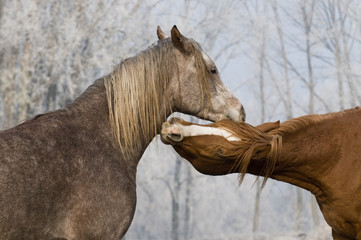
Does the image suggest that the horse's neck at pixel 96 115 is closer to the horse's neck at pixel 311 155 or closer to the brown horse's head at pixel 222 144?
the brown horse's head at pixel 222 144

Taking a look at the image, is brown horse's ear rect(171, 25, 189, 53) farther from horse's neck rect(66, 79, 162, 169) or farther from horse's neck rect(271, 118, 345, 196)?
horse's neck rect(271, 118, 345, 196)

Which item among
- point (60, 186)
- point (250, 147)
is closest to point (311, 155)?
point (250, 147)

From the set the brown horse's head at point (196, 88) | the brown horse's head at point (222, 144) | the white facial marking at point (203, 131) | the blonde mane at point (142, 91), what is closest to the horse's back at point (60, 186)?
the blonde mane at point (142, 91)

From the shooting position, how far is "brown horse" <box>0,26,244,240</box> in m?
3.05

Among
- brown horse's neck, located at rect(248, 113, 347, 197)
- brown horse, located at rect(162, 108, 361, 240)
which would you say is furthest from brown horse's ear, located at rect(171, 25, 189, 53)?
brown horse's neck, located at rect(248, 113, 347, 197)

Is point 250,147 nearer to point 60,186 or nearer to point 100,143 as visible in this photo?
point 100,143

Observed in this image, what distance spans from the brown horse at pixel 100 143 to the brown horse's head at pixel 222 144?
59 centimetres

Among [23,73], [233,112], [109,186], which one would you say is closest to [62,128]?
[109,186]

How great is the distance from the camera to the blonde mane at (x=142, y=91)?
148 inches

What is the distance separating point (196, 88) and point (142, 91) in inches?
19.8

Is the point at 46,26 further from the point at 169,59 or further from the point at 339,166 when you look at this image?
the point at 339,166

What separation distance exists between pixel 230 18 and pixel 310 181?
18.9 meters

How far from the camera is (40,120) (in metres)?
3.44

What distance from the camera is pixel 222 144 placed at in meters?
3.16
